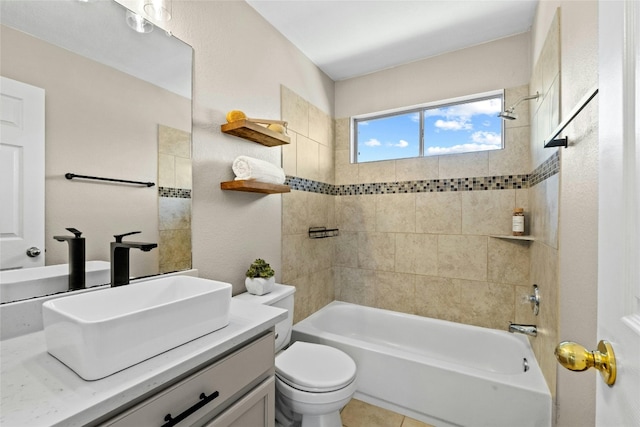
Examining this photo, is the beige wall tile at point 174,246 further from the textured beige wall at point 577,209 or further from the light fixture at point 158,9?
the textured beige wall at point 577,209

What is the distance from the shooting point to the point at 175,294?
1252 mm

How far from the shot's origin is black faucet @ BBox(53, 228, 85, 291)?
110 centimetres

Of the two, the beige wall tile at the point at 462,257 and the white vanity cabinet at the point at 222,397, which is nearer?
the white vanity cabinet at the point at 222,397

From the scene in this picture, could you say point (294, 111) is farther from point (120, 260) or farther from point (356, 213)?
point (120, 260)

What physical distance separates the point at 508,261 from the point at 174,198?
2383 mm

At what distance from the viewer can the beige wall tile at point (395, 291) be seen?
104 inches

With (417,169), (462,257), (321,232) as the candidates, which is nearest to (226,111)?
(321,232)

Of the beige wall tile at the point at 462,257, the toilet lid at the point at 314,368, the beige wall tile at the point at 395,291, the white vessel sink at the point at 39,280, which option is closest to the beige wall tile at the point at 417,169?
the beige wall tile at the point at 462,257

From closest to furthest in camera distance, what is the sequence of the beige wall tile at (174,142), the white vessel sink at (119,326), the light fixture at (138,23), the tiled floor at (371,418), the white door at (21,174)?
the white vessel sink at (119,326) < the white door at (21,174) < the light fixture at (138,23) < the beige wall tile at (174,142) < the tiled floor at (371,418)

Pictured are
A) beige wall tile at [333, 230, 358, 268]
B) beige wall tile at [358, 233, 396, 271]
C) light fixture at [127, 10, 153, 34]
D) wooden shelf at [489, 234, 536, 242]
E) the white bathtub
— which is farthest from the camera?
beige wall tile at [333, 230, 358, 268]

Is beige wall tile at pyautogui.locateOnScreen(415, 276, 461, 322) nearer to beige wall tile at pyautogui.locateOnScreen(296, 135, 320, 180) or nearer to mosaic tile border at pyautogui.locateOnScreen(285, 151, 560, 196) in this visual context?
mosaic tile border at pyautogui.locateOnScreen(285, 151, 560, 196)

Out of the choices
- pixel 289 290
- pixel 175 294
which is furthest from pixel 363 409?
pixel 175 294

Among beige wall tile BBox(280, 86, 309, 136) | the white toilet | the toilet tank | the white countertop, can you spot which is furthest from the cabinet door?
beige wall tile BBox(280, 86, 309, 136)

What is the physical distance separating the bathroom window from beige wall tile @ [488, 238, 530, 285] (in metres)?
0.78
